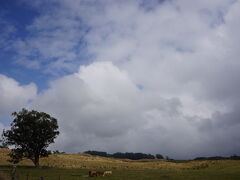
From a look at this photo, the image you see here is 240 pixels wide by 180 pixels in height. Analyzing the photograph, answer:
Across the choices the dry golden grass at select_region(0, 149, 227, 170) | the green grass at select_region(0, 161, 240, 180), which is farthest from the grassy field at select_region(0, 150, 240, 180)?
the dry golden grass at select_region(0, 149, 227, 170)

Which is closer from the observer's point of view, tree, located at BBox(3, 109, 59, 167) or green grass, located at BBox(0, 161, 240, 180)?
green grass, located at BBox(0, 161, 240, 180)

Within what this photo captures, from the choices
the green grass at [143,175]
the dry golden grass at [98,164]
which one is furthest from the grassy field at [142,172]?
the dry golden grass at [98,164]

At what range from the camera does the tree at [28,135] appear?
69.9 meters

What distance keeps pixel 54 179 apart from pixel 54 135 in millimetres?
33786

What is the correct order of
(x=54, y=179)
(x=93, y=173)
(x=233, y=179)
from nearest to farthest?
(x=54, y=179) < (x=233, y=179) < (x=93, y=173)

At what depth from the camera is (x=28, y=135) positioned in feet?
230

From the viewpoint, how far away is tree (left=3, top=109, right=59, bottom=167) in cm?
6994

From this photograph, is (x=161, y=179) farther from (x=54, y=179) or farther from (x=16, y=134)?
(x=16, y=134)

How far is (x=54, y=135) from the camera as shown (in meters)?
72.9

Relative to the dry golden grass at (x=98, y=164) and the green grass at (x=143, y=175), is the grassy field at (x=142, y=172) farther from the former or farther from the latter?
the dry golden grass at (x=98, y=164)

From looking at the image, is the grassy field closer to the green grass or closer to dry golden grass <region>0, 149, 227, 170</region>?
the green grass

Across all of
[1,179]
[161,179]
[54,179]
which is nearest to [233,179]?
[161,179]

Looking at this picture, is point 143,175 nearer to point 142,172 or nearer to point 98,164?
point 142,172

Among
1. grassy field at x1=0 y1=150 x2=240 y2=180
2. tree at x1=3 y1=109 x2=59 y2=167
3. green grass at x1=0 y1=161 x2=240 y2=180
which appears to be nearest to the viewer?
green grass at x1=0 y1=161 x2=240 y2=180
